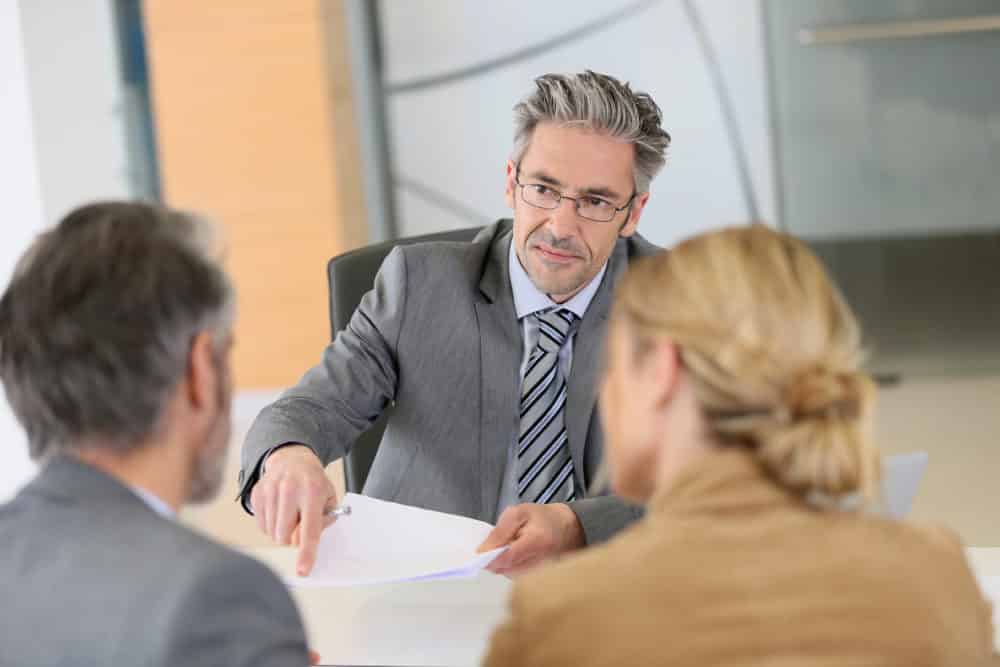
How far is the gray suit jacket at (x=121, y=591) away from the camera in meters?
1.01

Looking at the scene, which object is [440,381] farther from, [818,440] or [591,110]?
[818,440]

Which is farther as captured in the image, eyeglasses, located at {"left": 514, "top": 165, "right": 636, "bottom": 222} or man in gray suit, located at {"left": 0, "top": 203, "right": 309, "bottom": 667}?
eyeglasses, located at {"left": 514, "top": 165, "right": 636, "bottom": 222}

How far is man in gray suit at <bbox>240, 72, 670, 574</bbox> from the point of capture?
7.20 feet

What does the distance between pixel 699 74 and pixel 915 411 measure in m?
1.42

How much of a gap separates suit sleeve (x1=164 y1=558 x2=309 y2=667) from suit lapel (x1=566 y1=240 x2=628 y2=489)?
1.10 metres

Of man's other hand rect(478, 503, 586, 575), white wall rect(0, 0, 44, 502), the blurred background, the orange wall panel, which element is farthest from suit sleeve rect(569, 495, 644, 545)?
white wall rect(0, 0, 44, 502)

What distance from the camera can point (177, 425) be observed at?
121 cm

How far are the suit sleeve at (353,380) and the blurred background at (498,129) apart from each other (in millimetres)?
2336

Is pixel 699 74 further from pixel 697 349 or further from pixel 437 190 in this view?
pixel 697 349

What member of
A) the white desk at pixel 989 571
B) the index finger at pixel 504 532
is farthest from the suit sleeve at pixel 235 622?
Result: the white desk at pixel 989 571

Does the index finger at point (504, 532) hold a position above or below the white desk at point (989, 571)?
above

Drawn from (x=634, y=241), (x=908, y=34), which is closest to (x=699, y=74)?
(x=908, y=34)

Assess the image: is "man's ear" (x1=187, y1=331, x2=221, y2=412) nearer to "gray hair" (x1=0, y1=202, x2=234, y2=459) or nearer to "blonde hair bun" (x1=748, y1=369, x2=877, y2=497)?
"gray hair" (x1=0, y1=202, x2=234, y2=459)

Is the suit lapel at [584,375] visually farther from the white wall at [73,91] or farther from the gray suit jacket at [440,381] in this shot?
the white wall at [73,91]
